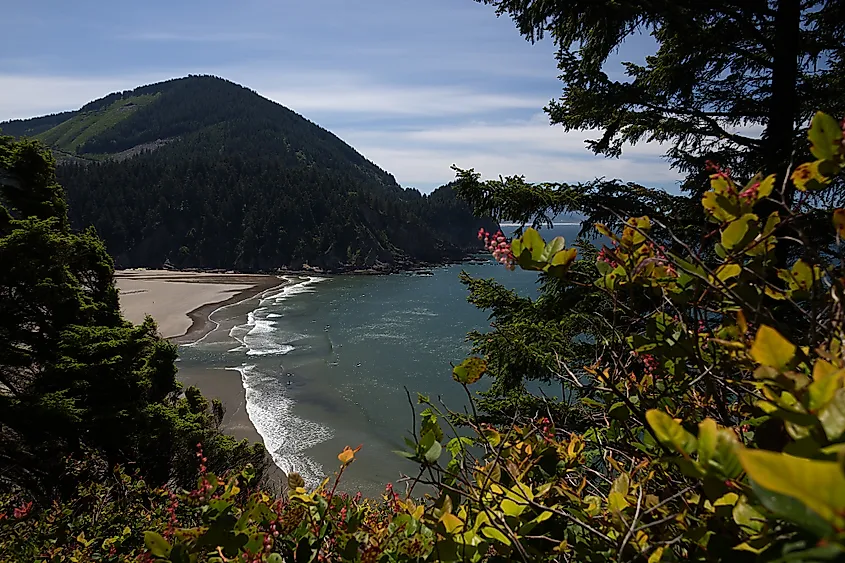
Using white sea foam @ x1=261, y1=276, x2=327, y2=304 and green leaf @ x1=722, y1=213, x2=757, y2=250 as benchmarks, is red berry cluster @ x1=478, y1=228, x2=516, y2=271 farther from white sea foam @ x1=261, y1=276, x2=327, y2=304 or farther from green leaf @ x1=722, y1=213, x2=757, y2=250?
white sea foam @ x1=261, y1=276, x2=327, y2=304

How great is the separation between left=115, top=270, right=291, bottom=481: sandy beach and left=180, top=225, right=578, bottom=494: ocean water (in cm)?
54

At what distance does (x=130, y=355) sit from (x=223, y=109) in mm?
185017

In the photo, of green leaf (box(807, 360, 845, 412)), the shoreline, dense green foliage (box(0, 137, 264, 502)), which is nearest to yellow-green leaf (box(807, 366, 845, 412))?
green leaf (box(807, 360, 845, 412))

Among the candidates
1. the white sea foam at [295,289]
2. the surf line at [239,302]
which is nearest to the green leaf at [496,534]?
the surf line at [239,302]

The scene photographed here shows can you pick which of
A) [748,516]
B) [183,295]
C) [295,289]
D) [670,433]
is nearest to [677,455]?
[748,516]

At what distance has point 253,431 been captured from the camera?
15641 mm

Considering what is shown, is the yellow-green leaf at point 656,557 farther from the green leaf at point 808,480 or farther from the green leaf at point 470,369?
the green leaf at point 808,480

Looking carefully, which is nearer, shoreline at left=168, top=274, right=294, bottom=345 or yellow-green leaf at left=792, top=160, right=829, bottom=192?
yellow-green leaf at left=792, top=160, right=829, bottom=192

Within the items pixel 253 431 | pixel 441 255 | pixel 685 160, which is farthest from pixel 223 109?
pixel 685 160

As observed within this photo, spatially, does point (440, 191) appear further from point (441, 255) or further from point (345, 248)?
point (345, 248)

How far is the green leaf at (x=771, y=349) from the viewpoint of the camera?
526mm

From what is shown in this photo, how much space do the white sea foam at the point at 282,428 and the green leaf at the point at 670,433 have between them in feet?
40.1

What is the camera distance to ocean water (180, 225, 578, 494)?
1434 centimetres

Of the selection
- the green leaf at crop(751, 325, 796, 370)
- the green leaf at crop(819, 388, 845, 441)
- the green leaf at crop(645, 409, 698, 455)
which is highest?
the green leaf at crop(751, 325, 796, 370)
